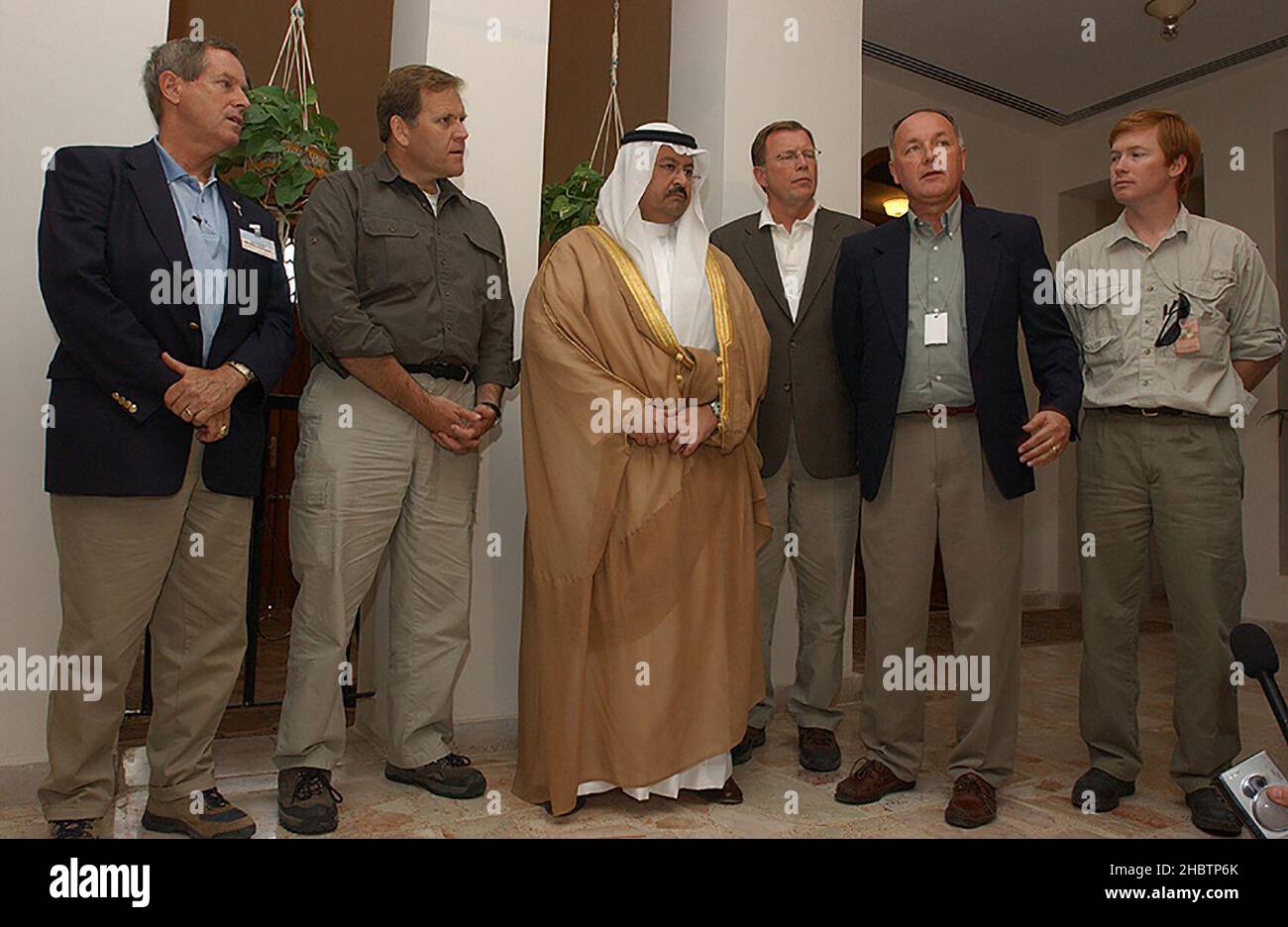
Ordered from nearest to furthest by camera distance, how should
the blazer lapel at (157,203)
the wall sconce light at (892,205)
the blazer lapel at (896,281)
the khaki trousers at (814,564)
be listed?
the blazer lapel at (157,203)
the blazer lapel at (896,281)
the khaki trousers at (814,564)
the wall sconce light at (892,205)

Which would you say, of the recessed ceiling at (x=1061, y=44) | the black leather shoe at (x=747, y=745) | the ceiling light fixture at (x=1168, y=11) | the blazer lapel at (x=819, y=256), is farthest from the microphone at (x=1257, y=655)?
the recessed ceiling at (x=1061, y=44)

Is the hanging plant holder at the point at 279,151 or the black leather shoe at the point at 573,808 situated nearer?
the black leather shoe at the point at 573,808

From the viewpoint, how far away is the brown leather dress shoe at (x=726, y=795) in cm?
273

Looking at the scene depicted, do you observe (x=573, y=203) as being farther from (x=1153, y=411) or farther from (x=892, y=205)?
(x=892, y=205)

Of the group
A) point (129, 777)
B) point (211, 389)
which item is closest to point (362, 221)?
point (211, 389)

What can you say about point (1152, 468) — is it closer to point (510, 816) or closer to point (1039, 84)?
point (510, 816)

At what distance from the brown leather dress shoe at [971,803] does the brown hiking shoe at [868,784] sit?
0.17 meters

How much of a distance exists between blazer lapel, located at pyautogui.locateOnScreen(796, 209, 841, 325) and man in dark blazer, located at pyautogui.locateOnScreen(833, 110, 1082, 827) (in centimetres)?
30

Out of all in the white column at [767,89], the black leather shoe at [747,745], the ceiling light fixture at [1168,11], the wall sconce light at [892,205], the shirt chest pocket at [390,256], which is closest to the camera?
the shirt chest pocket at [390,256]

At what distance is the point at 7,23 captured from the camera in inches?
102

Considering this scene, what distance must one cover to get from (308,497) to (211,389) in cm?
43

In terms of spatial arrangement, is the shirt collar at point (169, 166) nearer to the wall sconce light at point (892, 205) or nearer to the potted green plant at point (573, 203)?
the potted green plant at point (573, 203)

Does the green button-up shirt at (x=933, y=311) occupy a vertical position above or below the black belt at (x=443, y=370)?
above

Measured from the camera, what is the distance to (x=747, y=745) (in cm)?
311
